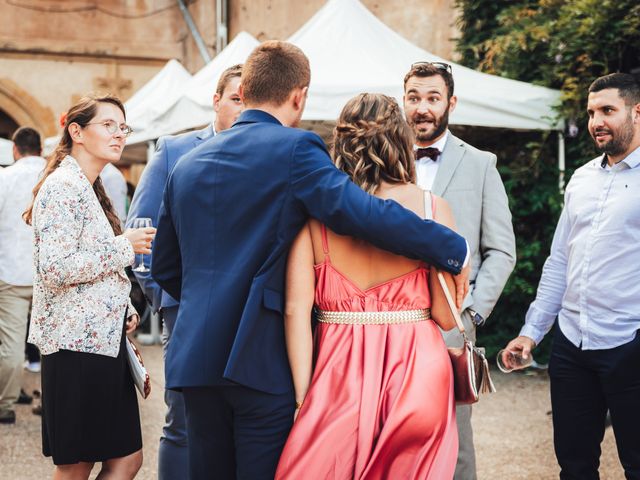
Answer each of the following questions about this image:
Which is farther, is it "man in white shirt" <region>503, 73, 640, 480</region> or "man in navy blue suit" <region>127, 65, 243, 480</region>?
"man in navy blue suit" <region>127, 65, 243, 480</region>

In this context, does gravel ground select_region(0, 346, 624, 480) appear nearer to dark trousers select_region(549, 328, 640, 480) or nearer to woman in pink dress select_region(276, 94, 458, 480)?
dark trousers select_region(549, 328, 640, 480)

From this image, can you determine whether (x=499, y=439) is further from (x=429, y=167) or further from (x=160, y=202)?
(x=160, y=202)

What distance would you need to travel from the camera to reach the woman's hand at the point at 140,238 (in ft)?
10.7

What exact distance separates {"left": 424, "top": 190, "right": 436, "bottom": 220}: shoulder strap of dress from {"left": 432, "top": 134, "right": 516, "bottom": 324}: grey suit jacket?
3.57 feet

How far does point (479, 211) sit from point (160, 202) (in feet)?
4.61

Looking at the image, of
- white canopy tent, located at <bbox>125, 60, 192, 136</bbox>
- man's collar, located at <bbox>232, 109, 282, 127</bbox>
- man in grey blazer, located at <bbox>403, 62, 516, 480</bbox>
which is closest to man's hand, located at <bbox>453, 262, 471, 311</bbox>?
man's collar, located at <bbox>232, 109, 282, 127</bbox>

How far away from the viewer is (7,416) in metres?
6.31

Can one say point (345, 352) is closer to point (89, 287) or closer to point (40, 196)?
point (89, 287)

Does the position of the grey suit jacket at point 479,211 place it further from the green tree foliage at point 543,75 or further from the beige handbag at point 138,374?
the green tree foliage at point 543,75

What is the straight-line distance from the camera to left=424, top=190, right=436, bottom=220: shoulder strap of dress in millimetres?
2607

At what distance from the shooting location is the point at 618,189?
11.6ft

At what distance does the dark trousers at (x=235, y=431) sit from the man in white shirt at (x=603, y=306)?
151 centimetres

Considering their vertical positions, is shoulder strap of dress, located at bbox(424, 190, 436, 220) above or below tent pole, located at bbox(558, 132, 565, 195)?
above

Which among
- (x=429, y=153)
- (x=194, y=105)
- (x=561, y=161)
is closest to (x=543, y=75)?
(x=561, y=161)
